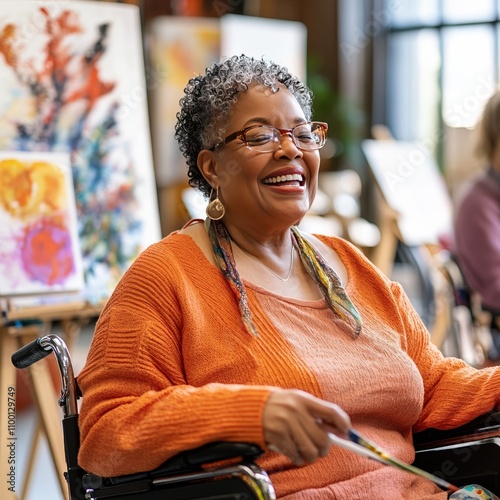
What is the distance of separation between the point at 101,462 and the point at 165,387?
0.16 metres

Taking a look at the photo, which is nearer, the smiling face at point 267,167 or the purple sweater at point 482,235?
the smiling face at point 267,167

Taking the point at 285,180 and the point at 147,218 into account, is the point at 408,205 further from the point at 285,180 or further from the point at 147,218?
the point at 285,180

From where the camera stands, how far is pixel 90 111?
9.44ft

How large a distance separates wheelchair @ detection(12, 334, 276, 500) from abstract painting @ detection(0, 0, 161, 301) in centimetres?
119

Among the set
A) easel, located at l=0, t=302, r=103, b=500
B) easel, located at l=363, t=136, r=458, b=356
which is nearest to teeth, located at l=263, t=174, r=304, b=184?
easel, located at l=0, t=302, r=103, b=500

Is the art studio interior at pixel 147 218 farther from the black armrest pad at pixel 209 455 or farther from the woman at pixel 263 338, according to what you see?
the black armrest pad at pixel 209 455

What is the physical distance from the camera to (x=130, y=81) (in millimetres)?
2986

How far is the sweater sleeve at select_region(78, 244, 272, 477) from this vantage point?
135cm

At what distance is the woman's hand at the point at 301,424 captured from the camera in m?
1.26

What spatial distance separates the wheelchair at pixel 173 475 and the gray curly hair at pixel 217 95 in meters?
0.49

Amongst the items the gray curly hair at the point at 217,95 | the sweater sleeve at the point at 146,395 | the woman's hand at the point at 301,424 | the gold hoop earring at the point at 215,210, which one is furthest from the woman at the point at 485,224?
the woman's hand at the point at 301,424

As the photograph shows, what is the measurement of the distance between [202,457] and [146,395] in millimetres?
137

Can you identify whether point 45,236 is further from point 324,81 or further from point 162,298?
point 324,81

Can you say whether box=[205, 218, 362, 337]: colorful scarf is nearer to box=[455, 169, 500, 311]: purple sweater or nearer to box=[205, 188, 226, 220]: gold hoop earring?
box=[205, 188, 226, 220]: gold hoop earring
